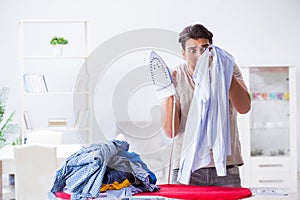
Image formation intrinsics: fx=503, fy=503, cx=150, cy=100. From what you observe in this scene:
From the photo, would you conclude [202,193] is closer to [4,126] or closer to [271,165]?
[271,165]

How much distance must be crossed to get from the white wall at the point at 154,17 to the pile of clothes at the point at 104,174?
3.60 meters

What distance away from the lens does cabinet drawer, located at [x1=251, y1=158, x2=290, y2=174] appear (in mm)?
5059

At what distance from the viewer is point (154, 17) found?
17.7 feet

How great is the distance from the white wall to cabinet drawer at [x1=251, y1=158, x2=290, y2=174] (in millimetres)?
931

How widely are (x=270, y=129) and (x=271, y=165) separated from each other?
1.19 feet

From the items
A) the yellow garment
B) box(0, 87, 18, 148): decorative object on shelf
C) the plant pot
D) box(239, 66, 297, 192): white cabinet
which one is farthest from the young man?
box(0, 87, 18, 148): decorative object on shelf

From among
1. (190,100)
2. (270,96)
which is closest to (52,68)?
(270,96)

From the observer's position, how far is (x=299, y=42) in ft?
18.0

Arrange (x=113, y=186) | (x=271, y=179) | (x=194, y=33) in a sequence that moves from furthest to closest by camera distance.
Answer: (x=271, y=179)
(x=194, y=33)
(x=113, y=186)

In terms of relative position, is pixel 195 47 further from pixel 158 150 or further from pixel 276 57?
pixel 276 57

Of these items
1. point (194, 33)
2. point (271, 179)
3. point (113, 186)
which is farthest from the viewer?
point (271, 179)

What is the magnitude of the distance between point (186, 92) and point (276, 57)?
11.9ft

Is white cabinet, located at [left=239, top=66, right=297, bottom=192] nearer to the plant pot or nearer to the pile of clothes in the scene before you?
the plant pot

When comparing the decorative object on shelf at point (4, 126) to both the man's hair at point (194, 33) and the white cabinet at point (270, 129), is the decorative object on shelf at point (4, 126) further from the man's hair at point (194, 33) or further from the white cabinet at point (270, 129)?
the man's hair at point (194, 33)
